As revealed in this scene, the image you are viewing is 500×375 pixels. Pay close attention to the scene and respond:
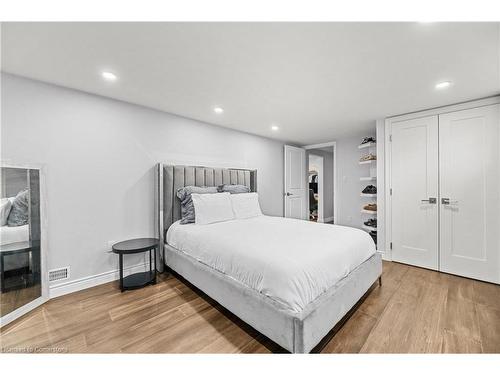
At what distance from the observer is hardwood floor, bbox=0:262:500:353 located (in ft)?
4.82

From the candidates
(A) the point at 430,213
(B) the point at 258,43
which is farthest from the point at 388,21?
(A) the point at 430,213

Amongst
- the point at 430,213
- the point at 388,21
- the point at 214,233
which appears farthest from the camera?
the point at 430,213

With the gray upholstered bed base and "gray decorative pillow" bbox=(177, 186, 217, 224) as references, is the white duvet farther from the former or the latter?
"gray decorative pillow" bbox=(177, 186, 217, 224)

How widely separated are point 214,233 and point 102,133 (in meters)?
1.84

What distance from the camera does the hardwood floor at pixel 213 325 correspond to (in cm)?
147

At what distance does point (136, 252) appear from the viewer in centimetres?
225

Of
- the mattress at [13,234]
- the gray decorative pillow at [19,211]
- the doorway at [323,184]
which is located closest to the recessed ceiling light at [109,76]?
the gray decorative pillow at [19,211]

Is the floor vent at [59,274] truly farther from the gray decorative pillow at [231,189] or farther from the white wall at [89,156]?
the gray decorative pillow at [231,189]

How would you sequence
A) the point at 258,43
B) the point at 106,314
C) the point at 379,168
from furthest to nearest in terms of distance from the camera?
the point at 379,168
the point at 106,314
the point at 258,43

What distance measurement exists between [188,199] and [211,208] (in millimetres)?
369

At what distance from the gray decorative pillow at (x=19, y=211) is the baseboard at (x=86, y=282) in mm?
742

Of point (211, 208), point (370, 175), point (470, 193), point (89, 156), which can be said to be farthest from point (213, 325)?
point (370, 175)
